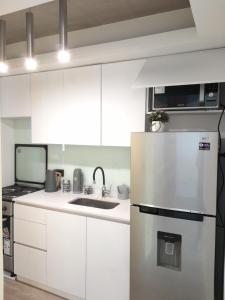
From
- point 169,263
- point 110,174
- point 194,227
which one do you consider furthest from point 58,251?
point 194,227

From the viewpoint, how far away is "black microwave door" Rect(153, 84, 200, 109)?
6.82 feet

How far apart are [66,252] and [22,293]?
692mm

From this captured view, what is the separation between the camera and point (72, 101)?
2.63 m

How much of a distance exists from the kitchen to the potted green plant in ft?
0.22

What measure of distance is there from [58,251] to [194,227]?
55.0 inches

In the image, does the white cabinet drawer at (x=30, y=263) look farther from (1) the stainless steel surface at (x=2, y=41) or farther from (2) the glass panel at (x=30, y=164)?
(1) the stainless steel surface at (x=2, y=41)

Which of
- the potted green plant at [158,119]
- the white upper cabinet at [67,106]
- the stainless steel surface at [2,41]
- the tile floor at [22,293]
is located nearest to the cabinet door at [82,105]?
the white upper cabinet at [67,106]

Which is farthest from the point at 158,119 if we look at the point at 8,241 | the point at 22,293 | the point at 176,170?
the point at 22,293

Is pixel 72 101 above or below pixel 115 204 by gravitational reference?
above

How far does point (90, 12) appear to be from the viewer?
220cm

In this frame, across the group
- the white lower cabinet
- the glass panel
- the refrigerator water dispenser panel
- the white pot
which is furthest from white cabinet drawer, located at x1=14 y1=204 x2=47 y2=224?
the white pot

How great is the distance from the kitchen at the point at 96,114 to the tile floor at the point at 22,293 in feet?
0.04

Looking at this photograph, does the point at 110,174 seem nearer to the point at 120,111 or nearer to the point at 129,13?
the point at 120,111

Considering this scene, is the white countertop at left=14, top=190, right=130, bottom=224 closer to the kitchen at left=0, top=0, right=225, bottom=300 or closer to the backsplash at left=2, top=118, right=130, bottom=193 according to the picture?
the kitchen at left=0, top=0, right=225, bottom=300
